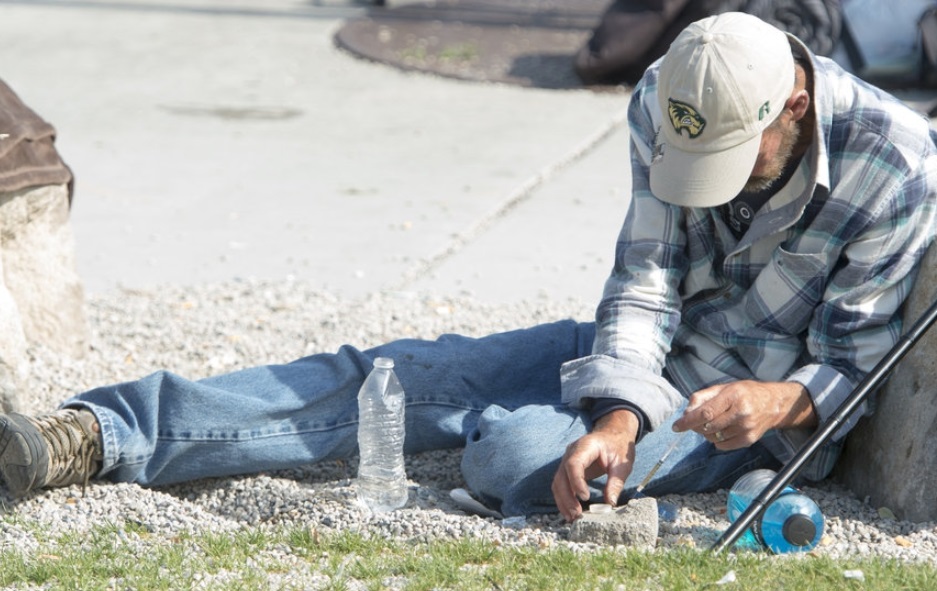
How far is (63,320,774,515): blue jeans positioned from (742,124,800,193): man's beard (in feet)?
2.22

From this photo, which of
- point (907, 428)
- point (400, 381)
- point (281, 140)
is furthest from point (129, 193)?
point (907, 428)

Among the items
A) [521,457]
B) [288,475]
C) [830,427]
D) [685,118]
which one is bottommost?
[288,475]

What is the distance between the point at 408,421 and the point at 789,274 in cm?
105

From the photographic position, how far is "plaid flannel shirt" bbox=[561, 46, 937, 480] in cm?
318

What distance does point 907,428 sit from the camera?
133 inches

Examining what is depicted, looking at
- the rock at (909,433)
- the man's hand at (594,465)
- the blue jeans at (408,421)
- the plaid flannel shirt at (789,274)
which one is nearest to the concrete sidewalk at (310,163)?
the blue jeans at (408,421)

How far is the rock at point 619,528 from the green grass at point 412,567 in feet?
0.23

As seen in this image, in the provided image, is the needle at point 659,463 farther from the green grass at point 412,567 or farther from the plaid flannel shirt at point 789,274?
the green grass at point 412,567

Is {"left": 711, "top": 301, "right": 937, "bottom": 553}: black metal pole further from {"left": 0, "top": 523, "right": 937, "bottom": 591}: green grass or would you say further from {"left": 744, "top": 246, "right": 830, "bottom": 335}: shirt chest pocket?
{"left": 744, "top": 246, "right": 830, "bottom": 335}: shirt chest pocket

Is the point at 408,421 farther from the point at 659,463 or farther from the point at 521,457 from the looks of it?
the point at 659,463

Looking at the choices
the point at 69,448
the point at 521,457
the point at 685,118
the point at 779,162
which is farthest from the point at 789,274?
the point at 69,448

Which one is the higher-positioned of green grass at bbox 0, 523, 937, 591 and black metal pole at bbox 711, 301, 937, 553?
black metal pole at bbox 711, 301, 937, 553

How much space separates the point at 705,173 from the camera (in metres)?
3.08

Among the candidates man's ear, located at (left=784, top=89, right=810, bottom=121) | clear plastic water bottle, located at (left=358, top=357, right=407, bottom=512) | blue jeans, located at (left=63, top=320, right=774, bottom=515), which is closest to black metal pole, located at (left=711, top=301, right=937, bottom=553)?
blue jeans, located at (left=63, top=320, right=774, bottom=515)
